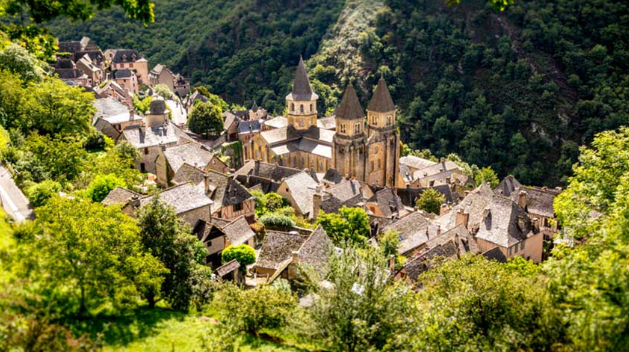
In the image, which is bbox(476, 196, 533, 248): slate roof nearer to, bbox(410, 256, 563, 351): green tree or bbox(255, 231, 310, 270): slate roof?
bbox(255, 231, 310, 270): slate roof

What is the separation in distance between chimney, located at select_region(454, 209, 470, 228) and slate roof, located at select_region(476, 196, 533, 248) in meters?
1.36

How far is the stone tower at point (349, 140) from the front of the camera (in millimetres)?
63844

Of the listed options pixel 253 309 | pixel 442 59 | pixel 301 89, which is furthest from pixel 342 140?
pixel 442 59

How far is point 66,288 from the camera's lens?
1817 centimetres

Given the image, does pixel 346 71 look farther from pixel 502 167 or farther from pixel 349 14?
pixel 502 167

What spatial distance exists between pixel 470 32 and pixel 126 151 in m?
86.9

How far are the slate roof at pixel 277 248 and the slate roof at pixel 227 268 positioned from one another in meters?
1.43

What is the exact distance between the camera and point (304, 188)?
5306 centimetres

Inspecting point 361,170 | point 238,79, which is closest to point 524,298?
point 361,170

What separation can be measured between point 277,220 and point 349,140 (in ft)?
78.7

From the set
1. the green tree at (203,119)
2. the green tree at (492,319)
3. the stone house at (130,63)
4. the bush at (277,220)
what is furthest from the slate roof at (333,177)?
the stone house at (130,63)

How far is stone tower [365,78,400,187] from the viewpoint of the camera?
218 ft

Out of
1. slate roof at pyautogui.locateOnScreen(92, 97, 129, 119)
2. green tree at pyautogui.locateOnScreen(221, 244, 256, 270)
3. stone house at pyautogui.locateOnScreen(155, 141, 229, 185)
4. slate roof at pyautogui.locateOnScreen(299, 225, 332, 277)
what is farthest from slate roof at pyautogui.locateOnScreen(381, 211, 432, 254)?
slate roof at pyautogui.locateOnScreen(92, 97, 129, 119)

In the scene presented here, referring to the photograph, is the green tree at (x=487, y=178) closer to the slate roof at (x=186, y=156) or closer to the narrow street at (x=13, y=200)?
the slate roof at (x=186, y=156)
